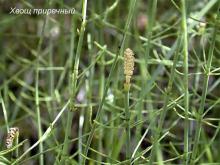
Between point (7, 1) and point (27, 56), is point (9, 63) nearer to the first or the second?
point (27, 56)

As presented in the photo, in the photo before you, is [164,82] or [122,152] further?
[164,82]

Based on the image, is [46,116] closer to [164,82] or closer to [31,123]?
[31,123]

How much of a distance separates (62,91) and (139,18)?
461mm

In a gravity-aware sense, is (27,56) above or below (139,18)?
below

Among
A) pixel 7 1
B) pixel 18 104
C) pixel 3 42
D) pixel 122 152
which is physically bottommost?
pixel 122 152

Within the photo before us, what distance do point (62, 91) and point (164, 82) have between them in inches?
11.1

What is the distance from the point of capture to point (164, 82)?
1335 mm

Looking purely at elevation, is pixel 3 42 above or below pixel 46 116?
above

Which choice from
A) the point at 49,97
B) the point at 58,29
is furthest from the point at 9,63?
the point at 49,97

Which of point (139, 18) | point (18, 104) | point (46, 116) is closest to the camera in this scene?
point (18, 104)

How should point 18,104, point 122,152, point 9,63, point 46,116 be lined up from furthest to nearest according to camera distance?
1. point 9,63
2. point 46,116
3. point 122,152
4. point 18,104

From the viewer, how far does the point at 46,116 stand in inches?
51.8

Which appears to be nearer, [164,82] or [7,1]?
[164,82]

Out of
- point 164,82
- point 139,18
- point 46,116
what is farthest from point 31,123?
point 139,18
